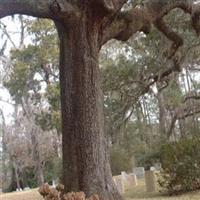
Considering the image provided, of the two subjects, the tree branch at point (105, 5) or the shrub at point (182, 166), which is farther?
the shrub at point (182, 166)

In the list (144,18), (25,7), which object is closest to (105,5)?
(25,7)

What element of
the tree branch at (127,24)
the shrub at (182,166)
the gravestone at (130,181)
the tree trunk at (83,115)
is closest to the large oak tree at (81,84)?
the tree trunk at (83,115)

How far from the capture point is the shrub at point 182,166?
40.7 feet

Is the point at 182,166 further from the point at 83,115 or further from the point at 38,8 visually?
the point at 38,8

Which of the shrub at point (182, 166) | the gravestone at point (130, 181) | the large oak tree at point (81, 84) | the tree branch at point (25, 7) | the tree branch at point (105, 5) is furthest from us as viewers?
the gravestone at point (130, 181)

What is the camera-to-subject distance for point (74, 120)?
320 inches

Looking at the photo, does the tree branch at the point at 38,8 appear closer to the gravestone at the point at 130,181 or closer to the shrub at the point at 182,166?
the shrub at the point at 182,166

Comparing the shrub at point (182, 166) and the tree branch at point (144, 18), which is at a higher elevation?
the tree branch at point (144, 18)

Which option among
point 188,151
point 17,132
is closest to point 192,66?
point 188,151

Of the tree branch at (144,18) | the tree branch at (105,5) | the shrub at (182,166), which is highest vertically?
the tree branch at (144,18)

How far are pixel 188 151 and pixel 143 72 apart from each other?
386 centimetres

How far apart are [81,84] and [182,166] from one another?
5200mm

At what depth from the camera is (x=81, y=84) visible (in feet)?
27.2

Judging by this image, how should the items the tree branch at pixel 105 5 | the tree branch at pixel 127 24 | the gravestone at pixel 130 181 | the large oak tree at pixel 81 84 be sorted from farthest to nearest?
the gravestone at pixel 130 181
the tree branch at pixel 127 24
the tree branch at pixel 105 5
the large oak tree at pixel 81 84
